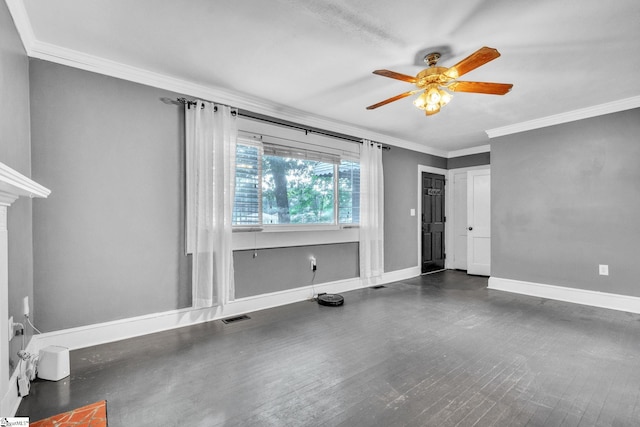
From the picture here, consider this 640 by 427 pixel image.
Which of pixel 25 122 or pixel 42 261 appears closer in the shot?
pixel 25 122

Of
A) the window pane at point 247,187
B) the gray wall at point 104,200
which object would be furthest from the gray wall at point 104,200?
the window pane at point 247,187

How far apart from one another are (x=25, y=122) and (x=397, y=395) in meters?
3.40

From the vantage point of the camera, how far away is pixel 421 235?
6.01 metres

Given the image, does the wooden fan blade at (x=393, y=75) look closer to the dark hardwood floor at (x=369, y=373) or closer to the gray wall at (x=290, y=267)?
the dark hardwood floor at (x=369, y=373)

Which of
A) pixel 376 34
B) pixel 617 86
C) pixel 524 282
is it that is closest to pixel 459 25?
pixel 376 34

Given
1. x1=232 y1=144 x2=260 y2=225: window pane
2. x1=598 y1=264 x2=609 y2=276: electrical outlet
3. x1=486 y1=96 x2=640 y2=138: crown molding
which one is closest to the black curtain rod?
x1=232 y1=144 x2=260 y2=225: window pane

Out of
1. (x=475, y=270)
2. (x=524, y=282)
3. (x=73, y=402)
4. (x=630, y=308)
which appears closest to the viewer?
(x=73, y=402)

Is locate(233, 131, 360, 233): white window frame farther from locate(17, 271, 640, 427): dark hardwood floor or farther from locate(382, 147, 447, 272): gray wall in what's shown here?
locate(17, 271, 640, 427): dark hardwood floor

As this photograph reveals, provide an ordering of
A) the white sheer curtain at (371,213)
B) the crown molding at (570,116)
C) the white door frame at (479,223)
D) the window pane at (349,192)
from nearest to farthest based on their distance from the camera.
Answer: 1. the crown molding at (570,116)
2. the window pane at (349,192)
3. the white sheer curtain at (371,213)
4. the white door frame at (479,223)

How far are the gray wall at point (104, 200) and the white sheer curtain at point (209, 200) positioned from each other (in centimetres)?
14

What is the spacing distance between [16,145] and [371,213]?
13.2ft

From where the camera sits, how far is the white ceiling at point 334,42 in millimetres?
2049

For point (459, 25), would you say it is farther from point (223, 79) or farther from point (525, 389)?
point (525, 389)

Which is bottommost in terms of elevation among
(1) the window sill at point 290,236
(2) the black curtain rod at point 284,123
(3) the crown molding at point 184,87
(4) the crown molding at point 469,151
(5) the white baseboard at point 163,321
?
(5) the white baseboard at point 163,321
